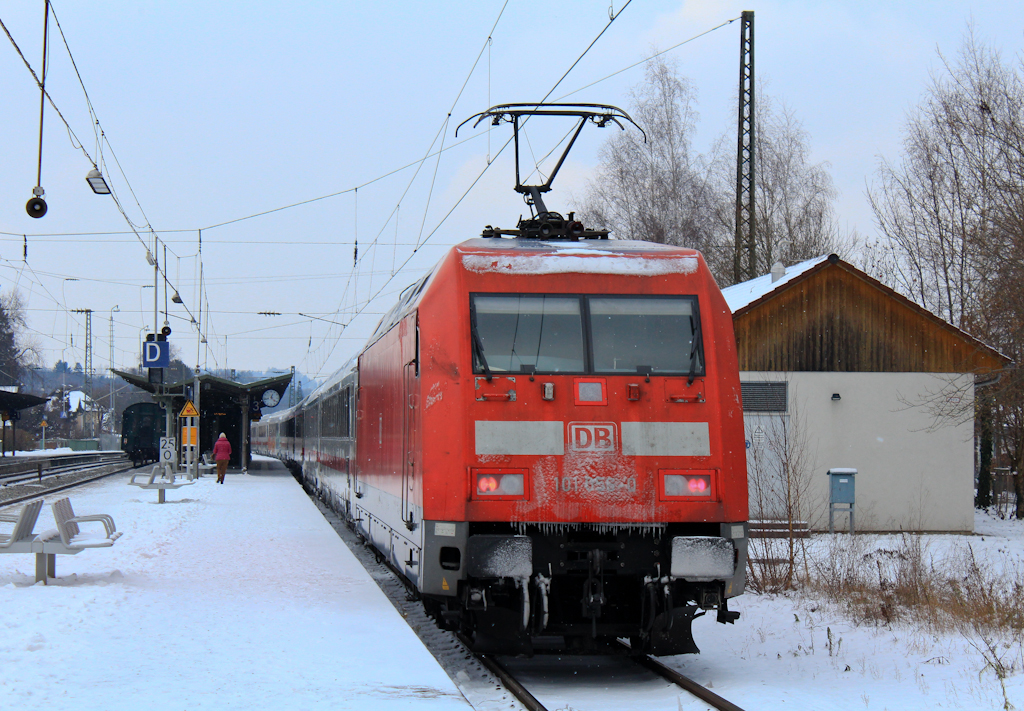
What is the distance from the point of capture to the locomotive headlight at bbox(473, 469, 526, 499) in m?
7.35

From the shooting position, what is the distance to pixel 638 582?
7578 mm

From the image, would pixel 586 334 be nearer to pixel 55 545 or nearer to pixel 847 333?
pixel 55 545

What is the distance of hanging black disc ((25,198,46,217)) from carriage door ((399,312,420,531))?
8.01 metres

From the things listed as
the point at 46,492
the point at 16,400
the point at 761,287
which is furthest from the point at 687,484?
the point at 16,400

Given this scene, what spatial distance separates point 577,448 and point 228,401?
118 feet

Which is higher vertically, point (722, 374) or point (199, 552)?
point (722, 374)

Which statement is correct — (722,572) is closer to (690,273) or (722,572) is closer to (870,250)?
(690,273)

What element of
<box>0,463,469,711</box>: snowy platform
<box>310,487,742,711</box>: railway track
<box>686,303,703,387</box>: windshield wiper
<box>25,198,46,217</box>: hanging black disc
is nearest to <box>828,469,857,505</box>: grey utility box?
<box>0,463,469,711</box>: snowy platform

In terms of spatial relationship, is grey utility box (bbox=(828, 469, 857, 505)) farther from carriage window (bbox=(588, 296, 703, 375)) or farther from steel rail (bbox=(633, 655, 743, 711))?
carriage window (bbox=(588, 296, 703, 375))

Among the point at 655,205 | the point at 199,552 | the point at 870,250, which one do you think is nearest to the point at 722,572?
the point at 199,552

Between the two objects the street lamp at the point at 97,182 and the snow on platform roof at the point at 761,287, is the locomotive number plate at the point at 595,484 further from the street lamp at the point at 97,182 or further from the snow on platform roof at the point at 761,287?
the street lamp at the point at 97,182

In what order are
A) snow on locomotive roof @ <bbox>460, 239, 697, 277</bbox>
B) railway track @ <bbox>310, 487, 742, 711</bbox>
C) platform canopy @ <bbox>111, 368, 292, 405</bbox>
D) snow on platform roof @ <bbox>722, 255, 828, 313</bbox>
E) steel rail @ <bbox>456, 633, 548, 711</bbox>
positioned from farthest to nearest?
1. platform canopy @ <bbox>111, 368, 292, 405</bbox>
2. snow on platform roof @ <bbox>722, 255, 828, 313</bbox>
3. snow on locomotive roof @ <bbox>460, 239, 697, 277</bbox>
4. railway track @ <bbox>310, 487, 742, 711</bbox>
5. steel rail @ <bbox>456, 633, 548, 711</bbox>

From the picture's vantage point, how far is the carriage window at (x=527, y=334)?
25.2ft

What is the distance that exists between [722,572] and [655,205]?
97.2 ft
